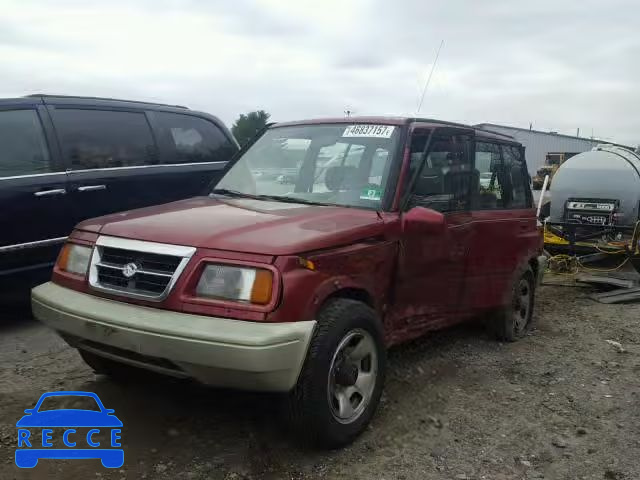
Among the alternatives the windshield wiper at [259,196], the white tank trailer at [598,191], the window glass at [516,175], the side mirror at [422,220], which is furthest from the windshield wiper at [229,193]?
the white tank trailer at [598,191]

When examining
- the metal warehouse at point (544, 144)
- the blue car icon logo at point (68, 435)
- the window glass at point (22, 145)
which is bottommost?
the blue car icon logo at point (68, 435)

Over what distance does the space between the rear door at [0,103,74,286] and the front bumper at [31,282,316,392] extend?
2.08 m

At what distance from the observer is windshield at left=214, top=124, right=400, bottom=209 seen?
147 inches

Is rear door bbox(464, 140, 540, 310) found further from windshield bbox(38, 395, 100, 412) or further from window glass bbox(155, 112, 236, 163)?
window glass bbox(155, 112, 236, 163)

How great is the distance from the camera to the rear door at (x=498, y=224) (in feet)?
14.5

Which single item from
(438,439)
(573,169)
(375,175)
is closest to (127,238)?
(375,175)

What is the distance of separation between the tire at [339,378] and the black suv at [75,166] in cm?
193

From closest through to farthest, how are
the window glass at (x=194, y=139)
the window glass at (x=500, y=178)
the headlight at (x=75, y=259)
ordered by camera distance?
the headlight at (x=75, y=259) < the window glass at (x=500, y=178) < the window glass at (x=194, y=139)

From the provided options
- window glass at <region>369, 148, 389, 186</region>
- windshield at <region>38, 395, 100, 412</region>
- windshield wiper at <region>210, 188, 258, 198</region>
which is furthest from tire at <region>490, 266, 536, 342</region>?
windshield at <region>38, 395, 100, 412</region>

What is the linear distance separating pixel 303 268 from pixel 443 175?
164cm

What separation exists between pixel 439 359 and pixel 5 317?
3703 mm

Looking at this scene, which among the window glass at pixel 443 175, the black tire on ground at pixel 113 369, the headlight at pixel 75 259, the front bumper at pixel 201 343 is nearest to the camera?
the front bumper at pixel 201 343

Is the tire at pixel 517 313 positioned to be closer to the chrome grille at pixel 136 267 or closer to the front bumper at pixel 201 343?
the front bumper at pixel 201 343

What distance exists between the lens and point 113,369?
3.70 meters
